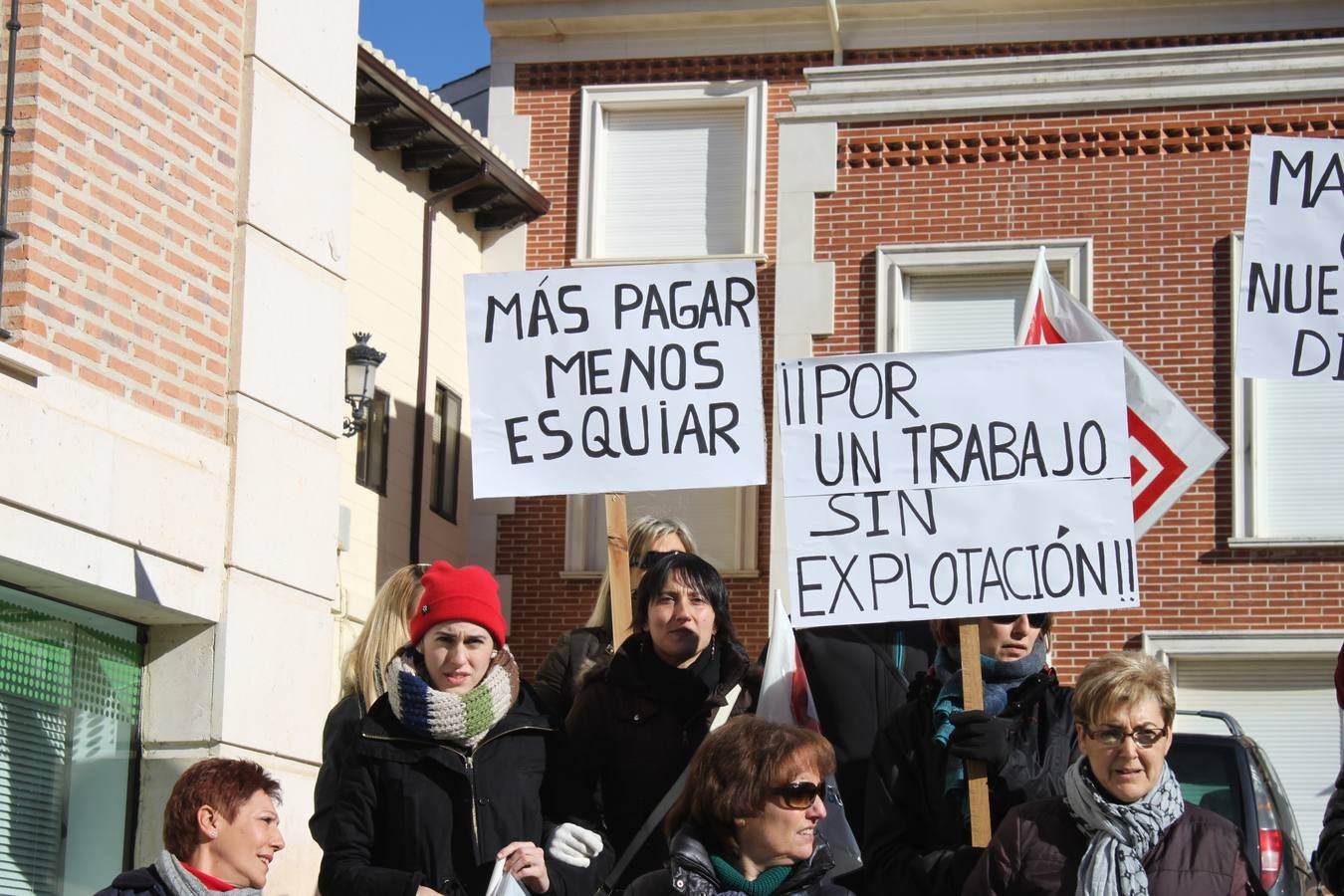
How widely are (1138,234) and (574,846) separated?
522 inches

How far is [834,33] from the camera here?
21.7 metres

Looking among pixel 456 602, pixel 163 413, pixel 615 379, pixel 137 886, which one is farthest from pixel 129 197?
pixel 137 886

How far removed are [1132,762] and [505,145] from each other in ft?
56.5

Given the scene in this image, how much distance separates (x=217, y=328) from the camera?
939cm

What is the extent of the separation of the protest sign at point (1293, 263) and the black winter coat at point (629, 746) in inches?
100.0

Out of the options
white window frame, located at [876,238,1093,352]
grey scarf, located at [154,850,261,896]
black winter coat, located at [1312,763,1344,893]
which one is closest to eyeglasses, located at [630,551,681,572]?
grey scarf, located at [154,850,261,896]

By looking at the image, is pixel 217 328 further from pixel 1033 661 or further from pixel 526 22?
pixel 526 22

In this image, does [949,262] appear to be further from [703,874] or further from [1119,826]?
[703,874]

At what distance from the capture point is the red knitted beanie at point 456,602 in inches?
244

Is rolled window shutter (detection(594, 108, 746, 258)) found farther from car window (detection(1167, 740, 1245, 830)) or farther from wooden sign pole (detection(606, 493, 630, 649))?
wooden sign pole (detection(606, 493, 630, 649))

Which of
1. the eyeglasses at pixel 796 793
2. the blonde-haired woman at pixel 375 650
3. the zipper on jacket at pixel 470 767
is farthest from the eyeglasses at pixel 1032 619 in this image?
the blonde-haired woman at pixel 375 650

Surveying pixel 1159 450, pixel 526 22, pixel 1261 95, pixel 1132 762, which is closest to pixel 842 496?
pixel 1132 762

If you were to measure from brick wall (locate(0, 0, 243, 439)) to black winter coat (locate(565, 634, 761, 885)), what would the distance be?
3043 mm

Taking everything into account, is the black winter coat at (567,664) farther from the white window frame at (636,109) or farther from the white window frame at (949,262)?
the white window frame at (636,109)
